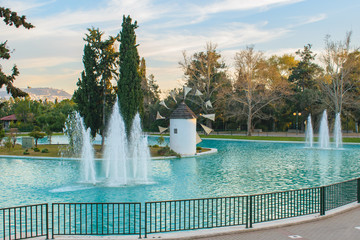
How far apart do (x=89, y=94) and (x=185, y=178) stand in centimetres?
1364

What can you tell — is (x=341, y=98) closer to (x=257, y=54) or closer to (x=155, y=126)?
(x=257, y=54)

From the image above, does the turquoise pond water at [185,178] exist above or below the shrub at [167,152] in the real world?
below

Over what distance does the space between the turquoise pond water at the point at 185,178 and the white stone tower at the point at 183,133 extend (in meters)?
2.09

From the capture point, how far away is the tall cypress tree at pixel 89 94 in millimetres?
27891

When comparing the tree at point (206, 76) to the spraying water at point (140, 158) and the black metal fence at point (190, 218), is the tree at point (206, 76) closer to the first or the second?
the spraying water at point (140, 158)

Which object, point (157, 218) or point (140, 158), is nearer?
point (157, 218)

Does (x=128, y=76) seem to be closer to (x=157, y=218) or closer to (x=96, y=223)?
(x=157, y=218)

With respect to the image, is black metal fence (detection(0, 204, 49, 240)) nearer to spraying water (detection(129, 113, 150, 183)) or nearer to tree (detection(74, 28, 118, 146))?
spraying water (detection(129, 113, 150, 183))

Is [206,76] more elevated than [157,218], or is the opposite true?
[206,76]

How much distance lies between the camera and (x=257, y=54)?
47.9m

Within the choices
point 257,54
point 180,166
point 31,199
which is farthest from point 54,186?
point 257,54

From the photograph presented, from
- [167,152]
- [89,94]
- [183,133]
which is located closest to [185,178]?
[167,152]

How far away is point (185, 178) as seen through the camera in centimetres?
1831

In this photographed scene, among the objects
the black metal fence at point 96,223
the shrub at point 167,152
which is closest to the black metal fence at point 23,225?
the black metal fence at point 96,223
